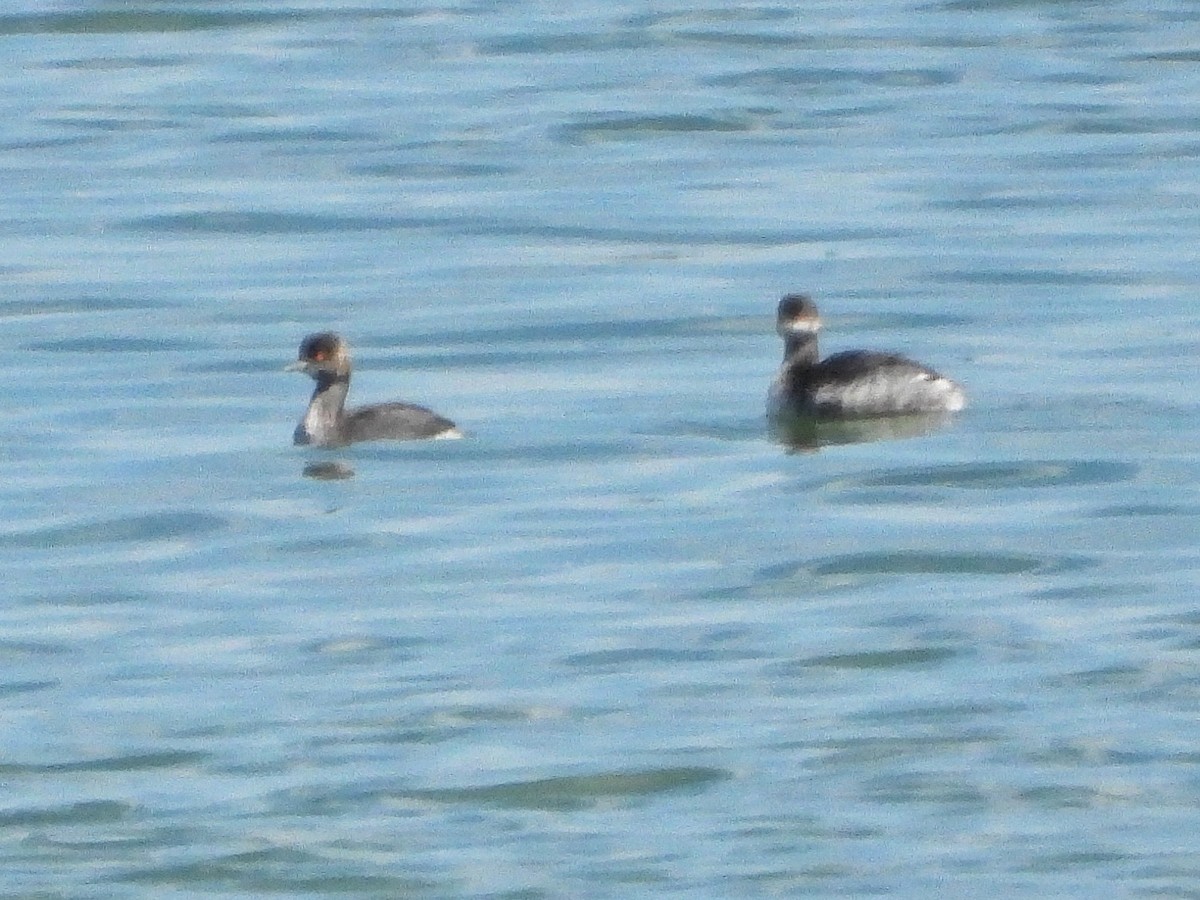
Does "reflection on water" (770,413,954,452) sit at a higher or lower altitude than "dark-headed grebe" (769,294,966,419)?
lower

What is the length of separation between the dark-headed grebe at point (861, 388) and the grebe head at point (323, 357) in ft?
6.12

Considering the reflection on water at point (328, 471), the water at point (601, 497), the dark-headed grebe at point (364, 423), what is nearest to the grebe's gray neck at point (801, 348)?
the water at point (601, 497)

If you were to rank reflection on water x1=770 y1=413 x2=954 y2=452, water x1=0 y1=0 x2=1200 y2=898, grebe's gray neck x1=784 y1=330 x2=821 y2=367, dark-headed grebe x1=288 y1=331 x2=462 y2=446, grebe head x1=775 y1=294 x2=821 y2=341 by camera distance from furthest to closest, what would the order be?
grebe head x1=775 y1=294 x2=821 y2=341 < grebe's gray neck x1=784 y1=330 x2=821 y2=367 < reflection on water x1=770 y1=413 x2=954 y2=452 < dark-headed grebe x1=288 y1=331 x2=462 y2=446 < water x1=0 y1=0 x2=1200 y2=898

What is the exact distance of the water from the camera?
34.8 ft

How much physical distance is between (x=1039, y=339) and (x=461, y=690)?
24.1 feet

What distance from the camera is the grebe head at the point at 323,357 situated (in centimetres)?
1689

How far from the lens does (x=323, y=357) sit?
16938 mm

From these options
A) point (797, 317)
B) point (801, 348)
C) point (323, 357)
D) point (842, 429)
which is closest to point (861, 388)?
point (842, 429)

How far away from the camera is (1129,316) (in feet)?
63.0

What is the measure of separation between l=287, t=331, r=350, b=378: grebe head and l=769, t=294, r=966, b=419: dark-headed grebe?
1.87 meters

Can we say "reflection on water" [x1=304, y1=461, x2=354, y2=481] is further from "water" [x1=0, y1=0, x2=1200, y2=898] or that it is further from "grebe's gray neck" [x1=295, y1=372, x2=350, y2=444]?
"grebe's gray neck" [x1=295, y1=372, x2=350, y2=444]

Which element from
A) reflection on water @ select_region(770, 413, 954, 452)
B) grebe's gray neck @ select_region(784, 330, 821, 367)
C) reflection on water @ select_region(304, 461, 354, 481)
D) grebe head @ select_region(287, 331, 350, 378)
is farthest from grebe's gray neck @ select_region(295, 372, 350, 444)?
grebe's gray neck @ select_region(784, 330, 821, 367)

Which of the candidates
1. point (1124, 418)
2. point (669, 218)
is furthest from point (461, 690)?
point (669, 218)

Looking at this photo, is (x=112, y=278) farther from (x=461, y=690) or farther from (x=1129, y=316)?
(x=461, y=690)
